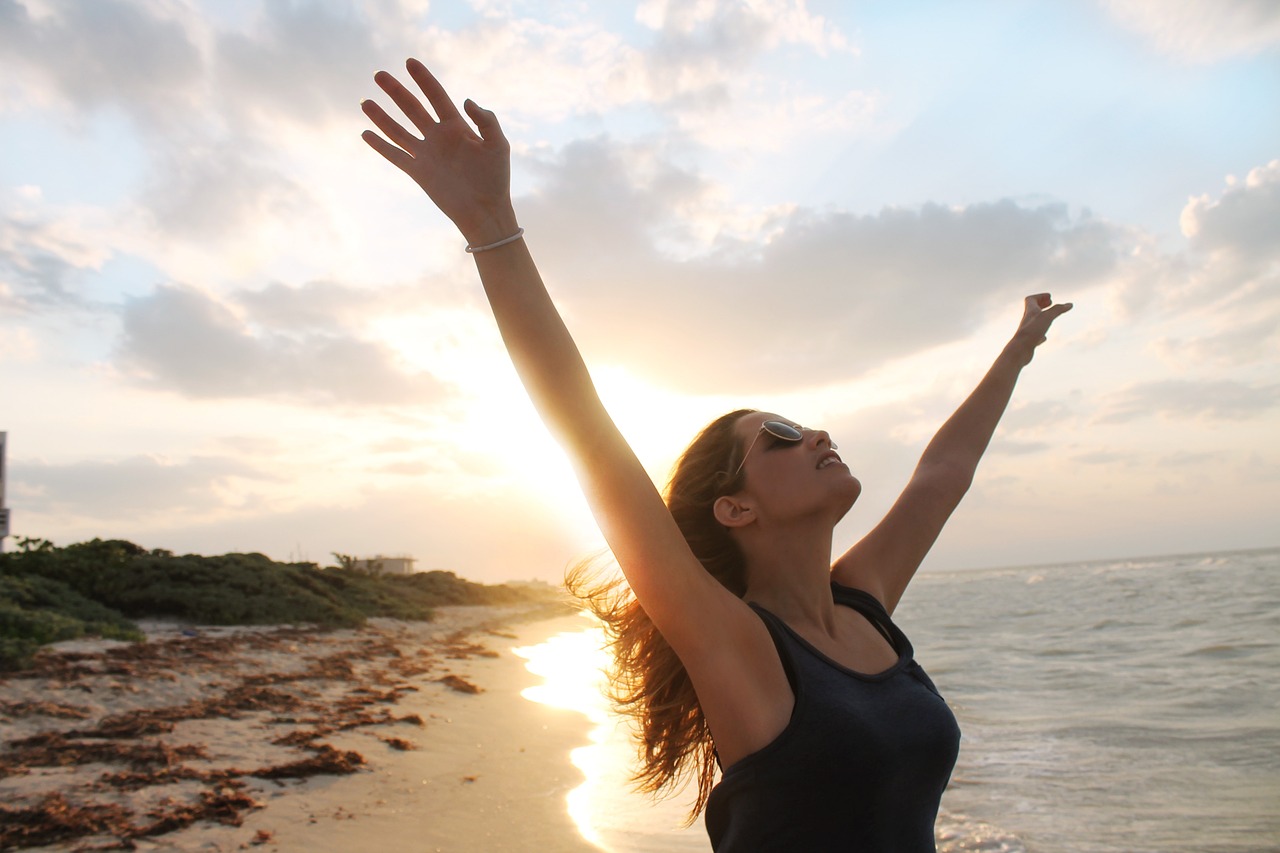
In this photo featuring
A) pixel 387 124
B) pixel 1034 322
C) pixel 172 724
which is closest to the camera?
pixel 387 124

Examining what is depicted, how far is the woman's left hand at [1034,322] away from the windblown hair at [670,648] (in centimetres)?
152

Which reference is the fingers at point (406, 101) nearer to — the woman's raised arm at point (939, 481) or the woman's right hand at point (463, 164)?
the woman's right hand at point (463, 164)

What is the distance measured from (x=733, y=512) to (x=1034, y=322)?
6.41 ft

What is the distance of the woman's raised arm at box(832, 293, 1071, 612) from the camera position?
3.00 metres

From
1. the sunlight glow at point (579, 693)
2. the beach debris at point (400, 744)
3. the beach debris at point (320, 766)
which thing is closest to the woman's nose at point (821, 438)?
the sunlight glow at point (579, 693)

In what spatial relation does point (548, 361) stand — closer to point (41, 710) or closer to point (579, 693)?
point (41, 710)

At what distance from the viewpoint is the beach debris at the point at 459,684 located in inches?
493

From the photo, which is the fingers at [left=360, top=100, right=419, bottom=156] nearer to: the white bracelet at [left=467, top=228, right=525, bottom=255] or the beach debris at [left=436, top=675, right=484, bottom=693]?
the white bracelet at [left=467, top=228, right=525, bottom=255]

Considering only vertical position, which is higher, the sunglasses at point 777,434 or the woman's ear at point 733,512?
the sunglasses at point 777,434

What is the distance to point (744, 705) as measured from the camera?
1.99m

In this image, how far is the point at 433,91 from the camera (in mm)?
1955

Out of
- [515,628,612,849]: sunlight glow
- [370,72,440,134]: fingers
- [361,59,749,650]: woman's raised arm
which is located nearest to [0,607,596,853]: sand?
[515,628,612,849]: sunlight glow

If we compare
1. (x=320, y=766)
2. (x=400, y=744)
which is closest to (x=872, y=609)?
(x=320, y=766)

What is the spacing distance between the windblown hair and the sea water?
1.19 metres
